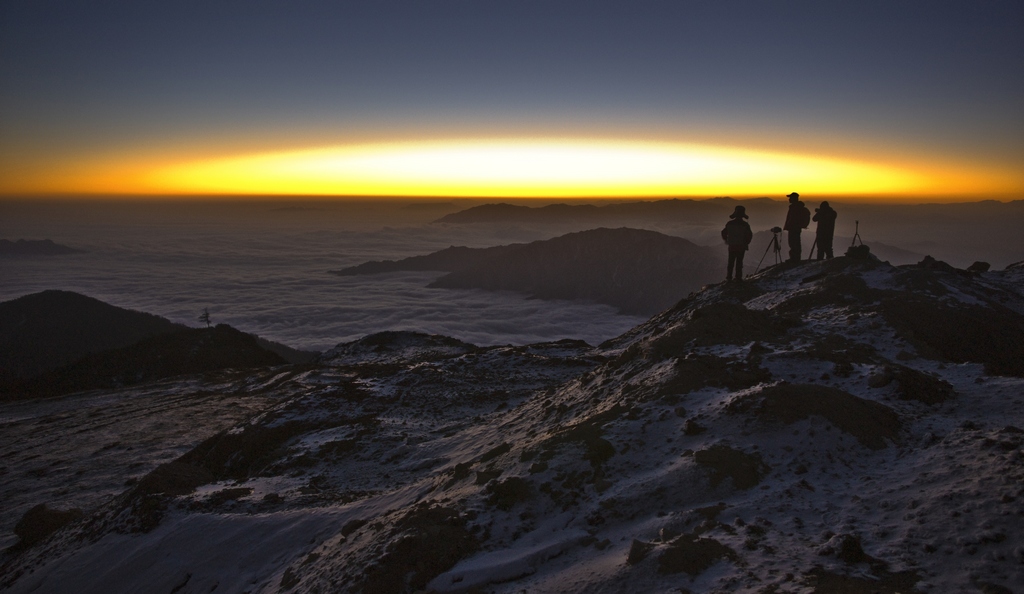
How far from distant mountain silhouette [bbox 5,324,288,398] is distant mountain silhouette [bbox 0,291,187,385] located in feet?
124

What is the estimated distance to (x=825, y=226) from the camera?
17406 millimetres

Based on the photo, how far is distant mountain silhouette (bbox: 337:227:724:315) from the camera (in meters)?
141

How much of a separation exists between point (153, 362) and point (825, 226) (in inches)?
1443

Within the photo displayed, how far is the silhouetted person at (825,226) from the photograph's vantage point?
16.8 m

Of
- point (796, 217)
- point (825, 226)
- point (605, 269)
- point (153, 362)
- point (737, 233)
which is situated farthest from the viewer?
point (605, 269)

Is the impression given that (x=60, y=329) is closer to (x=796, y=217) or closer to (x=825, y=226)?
(x=796, y=217)

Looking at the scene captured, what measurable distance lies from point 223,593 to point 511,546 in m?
3.76

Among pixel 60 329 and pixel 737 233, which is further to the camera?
pixel 60 329

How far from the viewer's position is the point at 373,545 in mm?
5770

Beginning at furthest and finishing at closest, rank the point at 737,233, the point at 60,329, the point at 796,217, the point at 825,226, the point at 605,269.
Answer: the point at 605,269 < the point at 60,329 < the point at 825,226 < the point at 796,217 < the point at 737,233

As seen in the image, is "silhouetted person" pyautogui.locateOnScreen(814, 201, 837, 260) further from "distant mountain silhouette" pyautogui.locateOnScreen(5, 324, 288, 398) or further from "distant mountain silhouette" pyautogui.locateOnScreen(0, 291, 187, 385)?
"distant mountain silhouette" pyautogui.locateOnScreen(0, 291, 187, 385)

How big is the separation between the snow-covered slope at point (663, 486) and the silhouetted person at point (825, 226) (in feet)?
16.9

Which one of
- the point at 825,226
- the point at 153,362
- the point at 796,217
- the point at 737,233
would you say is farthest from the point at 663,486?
the point at 153,362

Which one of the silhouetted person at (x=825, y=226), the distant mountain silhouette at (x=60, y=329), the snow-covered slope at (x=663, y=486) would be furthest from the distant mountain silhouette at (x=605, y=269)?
the snow-covered slope at (x=663, y=486)
